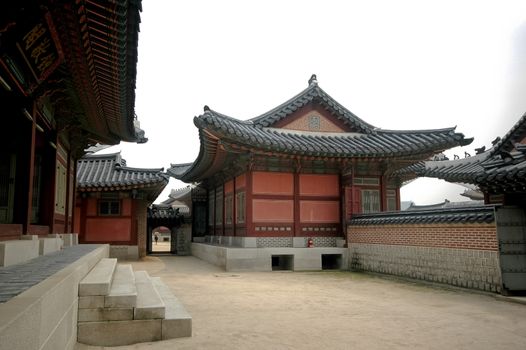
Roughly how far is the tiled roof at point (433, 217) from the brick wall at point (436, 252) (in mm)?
127

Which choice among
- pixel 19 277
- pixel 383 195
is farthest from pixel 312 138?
pixel 19 277

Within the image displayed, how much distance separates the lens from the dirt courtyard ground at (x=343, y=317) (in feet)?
19.9

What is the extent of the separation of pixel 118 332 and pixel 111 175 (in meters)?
17.2

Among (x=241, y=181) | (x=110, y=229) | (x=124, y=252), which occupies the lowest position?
(x=124, y=252)

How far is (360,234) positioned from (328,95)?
6.71m

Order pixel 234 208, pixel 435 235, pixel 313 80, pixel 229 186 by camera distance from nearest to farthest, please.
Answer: pixel 435 235 → pixel 234 208 → pixel 313 80 → pixel 229 186

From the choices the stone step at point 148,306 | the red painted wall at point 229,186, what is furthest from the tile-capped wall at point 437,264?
the stone step at point 148,306

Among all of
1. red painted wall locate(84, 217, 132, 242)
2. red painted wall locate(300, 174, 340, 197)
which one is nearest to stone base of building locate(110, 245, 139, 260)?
red painted wall locate(84, 217, 132, 242)

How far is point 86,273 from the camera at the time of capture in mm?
7008

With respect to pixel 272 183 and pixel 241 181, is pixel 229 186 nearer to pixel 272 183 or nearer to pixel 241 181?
pixel 241 181

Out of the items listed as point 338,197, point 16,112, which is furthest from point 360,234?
point 16,112

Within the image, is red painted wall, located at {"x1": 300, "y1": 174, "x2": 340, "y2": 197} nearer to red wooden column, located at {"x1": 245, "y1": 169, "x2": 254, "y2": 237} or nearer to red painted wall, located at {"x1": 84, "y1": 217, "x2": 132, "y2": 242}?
red wooden column, located at {"x1": 245, "y1": 169, "x2": 254, "y2": 237}

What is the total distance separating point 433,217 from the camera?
12320 mm

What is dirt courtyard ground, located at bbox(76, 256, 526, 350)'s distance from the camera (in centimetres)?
607
